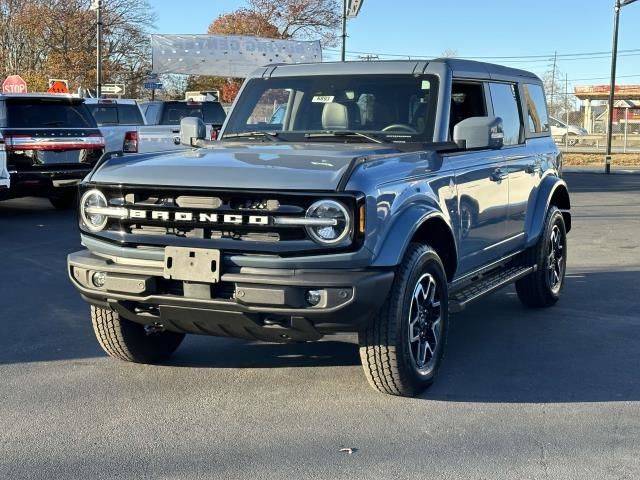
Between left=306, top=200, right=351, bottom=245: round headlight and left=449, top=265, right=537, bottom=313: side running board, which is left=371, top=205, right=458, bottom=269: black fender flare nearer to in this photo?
left=306, top=200, right=351, bottom=245: round headlight

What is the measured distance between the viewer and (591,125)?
7106 centimetres

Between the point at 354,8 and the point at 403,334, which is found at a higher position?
the point at 354,8

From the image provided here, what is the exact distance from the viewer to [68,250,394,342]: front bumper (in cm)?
405

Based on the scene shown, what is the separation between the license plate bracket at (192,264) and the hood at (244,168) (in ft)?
1.13

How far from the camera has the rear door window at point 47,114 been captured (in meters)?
12.7

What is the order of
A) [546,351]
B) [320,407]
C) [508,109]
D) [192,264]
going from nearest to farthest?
[192,264] < [320,407] < [546,351] < [508,109]

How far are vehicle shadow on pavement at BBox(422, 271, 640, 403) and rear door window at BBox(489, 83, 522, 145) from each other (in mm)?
1471

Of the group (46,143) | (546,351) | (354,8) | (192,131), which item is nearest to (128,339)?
(192,131)

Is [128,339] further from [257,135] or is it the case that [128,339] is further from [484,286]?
[484,286]

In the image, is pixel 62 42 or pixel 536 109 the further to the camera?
pixel 62 42

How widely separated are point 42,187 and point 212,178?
9269 millimetres

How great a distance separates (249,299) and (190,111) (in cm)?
1381

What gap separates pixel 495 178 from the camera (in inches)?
232

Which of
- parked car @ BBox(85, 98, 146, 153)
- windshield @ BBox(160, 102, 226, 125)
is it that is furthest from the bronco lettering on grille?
windshield @ BBox(160, 102, 226, 125)
